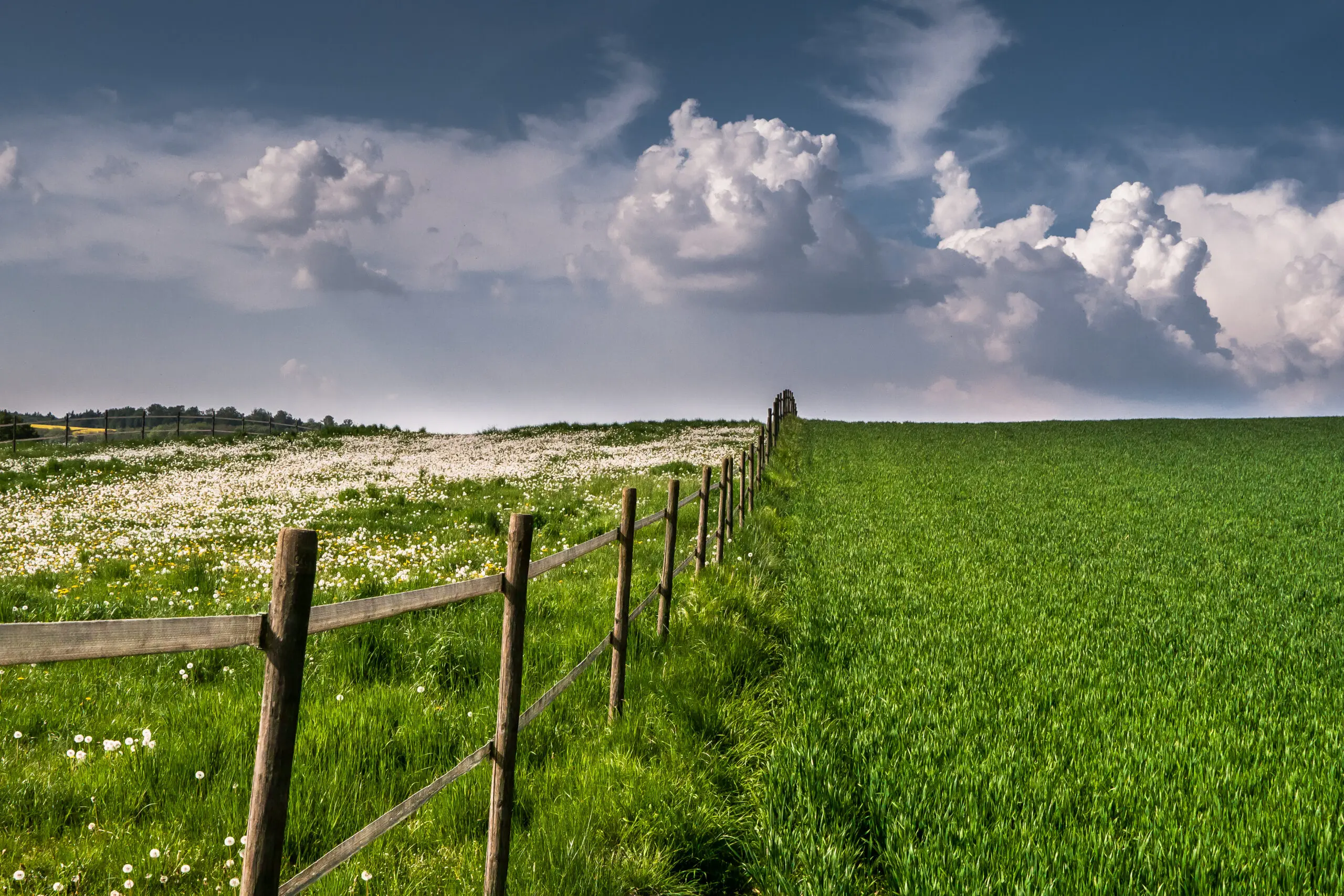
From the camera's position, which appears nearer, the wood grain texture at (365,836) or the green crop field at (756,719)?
the wood grain texture at (365,836)

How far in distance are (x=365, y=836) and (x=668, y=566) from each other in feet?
17.9

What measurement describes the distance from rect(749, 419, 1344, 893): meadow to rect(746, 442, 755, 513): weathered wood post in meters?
0.80

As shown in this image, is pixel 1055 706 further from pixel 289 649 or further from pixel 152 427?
pixel 152 427

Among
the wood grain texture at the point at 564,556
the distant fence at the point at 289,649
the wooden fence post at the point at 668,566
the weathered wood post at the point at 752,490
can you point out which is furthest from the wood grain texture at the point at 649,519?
the weathered wood post at the point at 752,490

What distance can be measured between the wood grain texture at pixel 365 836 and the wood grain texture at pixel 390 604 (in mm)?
780

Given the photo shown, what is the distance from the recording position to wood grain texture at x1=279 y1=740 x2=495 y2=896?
2912 millimetres

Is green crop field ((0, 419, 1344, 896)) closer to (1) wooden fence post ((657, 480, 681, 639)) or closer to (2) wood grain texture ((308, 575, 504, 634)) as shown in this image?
(1) wooden fence post ((657, 480, 681, 639))

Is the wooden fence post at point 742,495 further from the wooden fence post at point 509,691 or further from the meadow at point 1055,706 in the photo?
the wooden fence post at point 509,691

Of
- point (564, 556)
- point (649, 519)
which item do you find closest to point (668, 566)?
point (649, 519)

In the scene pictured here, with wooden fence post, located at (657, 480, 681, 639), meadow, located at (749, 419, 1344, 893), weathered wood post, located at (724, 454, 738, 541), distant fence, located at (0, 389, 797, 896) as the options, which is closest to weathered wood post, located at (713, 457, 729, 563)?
weathered wood post, located at (724, 454, 738, 541)

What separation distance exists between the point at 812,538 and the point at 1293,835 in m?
10.9

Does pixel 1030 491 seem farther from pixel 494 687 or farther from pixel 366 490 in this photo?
pixel 494 687

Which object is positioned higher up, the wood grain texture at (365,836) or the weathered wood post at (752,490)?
the weathered wood post at (752,490)

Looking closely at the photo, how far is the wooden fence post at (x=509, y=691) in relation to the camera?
4.38m
